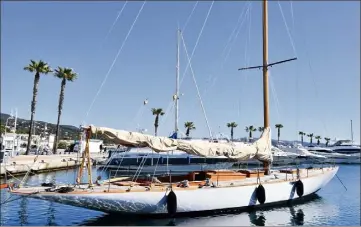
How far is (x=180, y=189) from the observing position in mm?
16594

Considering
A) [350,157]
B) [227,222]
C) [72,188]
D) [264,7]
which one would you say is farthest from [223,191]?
[350,157]

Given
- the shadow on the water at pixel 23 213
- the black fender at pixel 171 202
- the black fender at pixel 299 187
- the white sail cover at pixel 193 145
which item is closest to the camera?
the white sail cover at pixel 193 145

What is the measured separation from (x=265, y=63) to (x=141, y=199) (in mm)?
13922

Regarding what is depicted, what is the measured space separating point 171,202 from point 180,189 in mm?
774

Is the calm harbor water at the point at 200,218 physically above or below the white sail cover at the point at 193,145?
below

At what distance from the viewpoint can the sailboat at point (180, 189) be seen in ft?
49.5

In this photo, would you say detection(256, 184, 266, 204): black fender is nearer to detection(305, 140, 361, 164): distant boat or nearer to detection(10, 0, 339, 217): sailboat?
detection(10, 0, 339, 217): sailboat

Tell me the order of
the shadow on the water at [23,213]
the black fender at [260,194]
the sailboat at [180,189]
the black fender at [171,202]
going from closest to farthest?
the sailboat at [180,189], the black fender at [171,202], the shadow on the water at [23,213], the black fender at [260,194]

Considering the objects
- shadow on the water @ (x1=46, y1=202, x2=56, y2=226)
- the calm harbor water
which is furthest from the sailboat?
shadow on the water @ (x1=46, y1=202, x2=56, y2=226)

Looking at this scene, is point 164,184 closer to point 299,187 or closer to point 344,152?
point 299,187

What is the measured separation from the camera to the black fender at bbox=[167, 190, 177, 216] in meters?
16.2

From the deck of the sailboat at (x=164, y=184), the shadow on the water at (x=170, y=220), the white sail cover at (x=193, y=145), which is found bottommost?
the shadow on the water at (x=170, y=220)

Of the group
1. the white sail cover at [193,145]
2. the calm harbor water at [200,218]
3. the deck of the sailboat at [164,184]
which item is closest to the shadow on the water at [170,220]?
the calm harbor water at [200,218]

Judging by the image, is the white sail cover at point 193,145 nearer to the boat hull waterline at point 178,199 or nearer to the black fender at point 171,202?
the boat hull waterline at point 178,199
